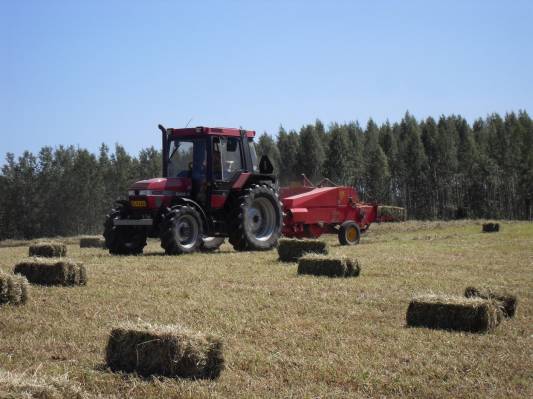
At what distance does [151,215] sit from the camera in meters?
15.1

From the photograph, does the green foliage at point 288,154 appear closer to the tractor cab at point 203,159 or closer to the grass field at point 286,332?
the tractor cab at point 203,159

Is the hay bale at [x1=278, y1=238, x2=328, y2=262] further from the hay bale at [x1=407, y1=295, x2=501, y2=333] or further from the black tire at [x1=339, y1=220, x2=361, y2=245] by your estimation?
the hay bale at [x1=407, y1=295, x2=501, y2=333]

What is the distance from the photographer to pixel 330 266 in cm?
1131

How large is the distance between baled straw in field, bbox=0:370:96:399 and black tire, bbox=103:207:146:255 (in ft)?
36.7

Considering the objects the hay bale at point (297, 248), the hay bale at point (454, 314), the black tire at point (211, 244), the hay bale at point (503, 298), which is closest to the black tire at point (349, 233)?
the black tire at point (211, 244)

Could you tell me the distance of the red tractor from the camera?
14992 mm

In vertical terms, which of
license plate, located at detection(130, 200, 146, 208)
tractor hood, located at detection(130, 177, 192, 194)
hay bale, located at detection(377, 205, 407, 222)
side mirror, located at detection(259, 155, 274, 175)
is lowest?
hay bale, located at detection(377, 205, 407, 222)

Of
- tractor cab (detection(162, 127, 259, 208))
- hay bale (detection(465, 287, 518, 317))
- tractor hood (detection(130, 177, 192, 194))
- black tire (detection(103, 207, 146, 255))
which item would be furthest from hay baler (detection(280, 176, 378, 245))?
hay bale (detection(465, 287, 518, 317))

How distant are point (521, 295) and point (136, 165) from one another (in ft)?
176

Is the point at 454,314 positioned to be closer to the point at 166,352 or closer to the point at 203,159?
the point at 166,352

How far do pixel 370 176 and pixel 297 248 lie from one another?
1719 inches

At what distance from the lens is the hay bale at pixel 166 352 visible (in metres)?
5.15

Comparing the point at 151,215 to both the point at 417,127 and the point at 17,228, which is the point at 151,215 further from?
the point at 417,127

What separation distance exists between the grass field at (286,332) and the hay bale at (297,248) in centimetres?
102
